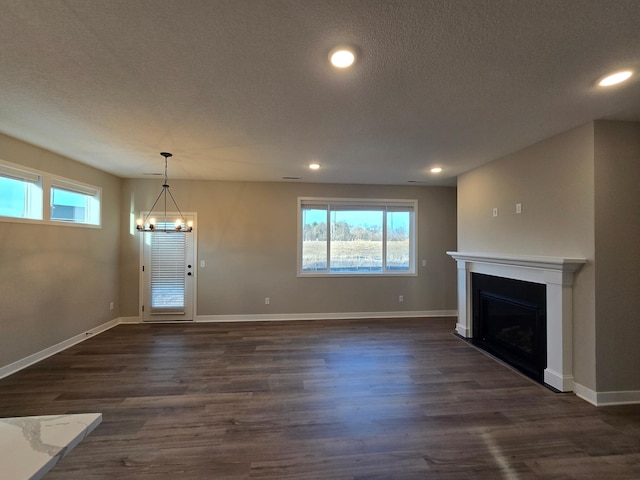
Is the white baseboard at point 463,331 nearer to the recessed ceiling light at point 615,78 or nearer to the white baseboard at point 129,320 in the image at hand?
the recessed ceiling light at point 615,78

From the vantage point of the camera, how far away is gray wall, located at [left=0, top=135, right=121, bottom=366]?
318 cm

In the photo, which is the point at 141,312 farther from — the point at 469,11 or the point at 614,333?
the point at 614,333

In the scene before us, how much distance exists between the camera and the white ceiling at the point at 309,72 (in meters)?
1.40

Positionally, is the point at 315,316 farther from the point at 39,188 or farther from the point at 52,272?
the point at 39,188

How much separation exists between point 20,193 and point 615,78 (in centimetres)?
597

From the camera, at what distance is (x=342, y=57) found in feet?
5.65

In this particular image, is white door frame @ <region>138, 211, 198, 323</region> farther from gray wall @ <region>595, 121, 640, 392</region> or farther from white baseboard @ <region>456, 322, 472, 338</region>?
gray wall @ <region>595, 121, 640, 392</region>

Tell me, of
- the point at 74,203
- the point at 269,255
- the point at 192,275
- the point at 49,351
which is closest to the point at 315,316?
the point at 269,255

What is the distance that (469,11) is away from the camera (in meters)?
1.37

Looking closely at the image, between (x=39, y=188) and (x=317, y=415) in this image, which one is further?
(x=39, y=188)

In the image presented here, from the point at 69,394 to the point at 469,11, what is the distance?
14.6 ft

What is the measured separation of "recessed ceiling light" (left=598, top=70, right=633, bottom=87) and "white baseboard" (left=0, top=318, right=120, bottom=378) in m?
6.26

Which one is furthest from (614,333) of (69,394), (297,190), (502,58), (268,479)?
(69,394)

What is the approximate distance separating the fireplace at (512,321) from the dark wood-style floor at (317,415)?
29cm
